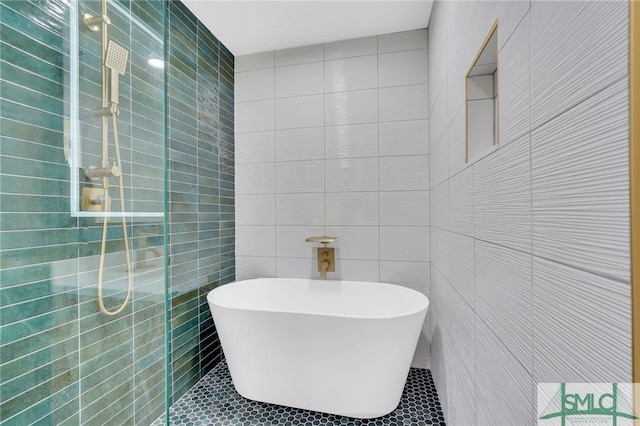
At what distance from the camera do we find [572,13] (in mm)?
504

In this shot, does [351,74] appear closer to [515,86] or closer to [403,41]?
[403,41]

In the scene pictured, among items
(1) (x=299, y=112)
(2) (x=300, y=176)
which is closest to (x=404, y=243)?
(2) (x=300, y=176)

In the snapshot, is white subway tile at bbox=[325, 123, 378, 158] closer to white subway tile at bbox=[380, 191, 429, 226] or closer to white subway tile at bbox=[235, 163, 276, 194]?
white subway tile at bbox=[380, 191, 429, 226]

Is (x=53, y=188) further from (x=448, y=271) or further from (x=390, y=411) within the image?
(x=390, y=411)

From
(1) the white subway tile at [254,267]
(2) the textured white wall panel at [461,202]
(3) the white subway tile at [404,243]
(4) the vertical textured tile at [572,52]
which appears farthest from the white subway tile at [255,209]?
(4) the vertical textured tile at [572,52]

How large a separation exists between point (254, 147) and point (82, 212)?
1491 mm

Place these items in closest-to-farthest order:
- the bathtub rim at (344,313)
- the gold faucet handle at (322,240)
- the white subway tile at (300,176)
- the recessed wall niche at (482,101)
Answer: the recessed wall niche at (482,101)
the bathtub rim at (344,313)
the gold faucet handle at (322,240)
the white subway tile at (300,176)

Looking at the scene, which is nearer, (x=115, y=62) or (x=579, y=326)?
(x=579, y=326)

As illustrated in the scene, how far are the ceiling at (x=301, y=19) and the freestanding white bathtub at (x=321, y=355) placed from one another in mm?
1902

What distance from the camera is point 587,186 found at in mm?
470

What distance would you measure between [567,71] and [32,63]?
1618 mm

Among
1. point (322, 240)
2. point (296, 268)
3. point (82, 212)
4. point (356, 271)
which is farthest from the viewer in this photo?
point (296, 268)

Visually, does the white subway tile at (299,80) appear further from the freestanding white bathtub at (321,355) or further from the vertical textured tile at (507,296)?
the vertical textured tile at (507,296)

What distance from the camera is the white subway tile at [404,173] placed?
2.21 m
